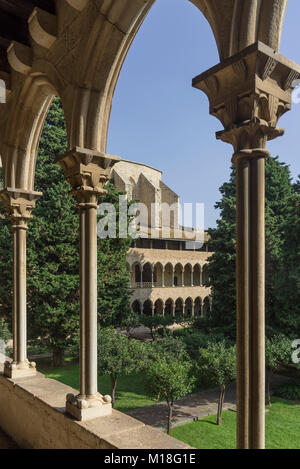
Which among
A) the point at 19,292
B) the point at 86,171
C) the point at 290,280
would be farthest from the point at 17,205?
the point at 290,280

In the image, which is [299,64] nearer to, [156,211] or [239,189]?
[239,189]

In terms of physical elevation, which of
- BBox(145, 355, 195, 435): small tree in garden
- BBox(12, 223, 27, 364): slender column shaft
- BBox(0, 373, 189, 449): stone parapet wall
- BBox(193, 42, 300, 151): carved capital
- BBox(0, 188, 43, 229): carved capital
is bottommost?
BBox(145, 355, 195, 435): small tree in garden

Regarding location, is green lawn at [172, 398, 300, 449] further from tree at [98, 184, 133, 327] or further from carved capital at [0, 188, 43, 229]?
carved capital at [0, 188, 43, 229]

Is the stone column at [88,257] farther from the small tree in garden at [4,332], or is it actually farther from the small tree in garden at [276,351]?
the small tree in garden at [4,332]

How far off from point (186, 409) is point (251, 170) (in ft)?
42.8

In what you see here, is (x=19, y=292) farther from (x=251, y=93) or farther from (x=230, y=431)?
(x=230, y=431)

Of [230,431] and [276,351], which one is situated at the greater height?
[276,351]

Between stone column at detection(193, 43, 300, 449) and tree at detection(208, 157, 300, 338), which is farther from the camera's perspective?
tree at detection(208, 157, 300, 338)

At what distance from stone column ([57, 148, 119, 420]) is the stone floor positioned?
123cm

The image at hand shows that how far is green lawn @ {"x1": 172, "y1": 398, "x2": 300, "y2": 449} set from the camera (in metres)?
10.6

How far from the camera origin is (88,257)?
11.0 feet

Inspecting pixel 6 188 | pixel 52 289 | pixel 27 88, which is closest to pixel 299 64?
pixel 27 88

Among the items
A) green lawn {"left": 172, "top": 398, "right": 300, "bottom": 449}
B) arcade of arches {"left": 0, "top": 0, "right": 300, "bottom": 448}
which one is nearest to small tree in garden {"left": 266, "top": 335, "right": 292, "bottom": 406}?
green lawn {"left": 172, "top": 398, "right": 300, "bottom": 449}

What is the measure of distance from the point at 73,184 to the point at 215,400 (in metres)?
13.0
